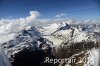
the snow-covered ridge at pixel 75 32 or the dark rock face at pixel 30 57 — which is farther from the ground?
the snow-covered ridge at pixel 75 32

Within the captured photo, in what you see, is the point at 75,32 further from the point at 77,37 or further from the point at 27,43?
the point at 27,43

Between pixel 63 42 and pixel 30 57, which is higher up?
pixel 63 42

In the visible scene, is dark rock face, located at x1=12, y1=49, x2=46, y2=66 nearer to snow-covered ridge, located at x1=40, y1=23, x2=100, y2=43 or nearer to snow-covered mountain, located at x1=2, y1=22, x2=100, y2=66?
snow-covered mountain, located at x1=2, y1=22, x2=100, y2=66

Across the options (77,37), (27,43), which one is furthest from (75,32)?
(27,43)

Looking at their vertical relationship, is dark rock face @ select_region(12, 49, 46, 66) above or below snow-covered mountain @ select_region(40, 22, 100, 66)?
below

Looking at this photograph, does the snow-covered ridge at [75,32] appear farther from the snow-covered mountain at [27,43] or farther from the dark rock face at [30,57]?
the dark rock face at [30,57]

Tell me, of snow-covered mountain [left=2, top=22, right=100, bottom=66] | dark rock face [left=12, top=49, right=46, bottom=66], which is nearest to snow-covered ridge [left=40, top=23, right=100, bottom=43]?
snow-covered mountain [left=2, top=22, right=100, bottom=66]

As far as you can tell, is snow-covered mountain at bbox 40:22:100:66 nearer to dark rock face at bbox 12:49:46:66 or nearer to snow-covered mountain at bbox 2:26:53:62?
snow-covered mountain at bbox 2:26:53:62

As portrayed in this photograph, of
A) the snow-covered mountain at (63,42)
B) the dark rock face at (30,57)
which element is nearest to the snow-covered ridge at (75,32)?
the snow-covered mountain at (63,42)

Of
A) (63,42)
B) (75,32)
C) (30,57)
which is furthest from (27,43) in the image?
(75,32)
